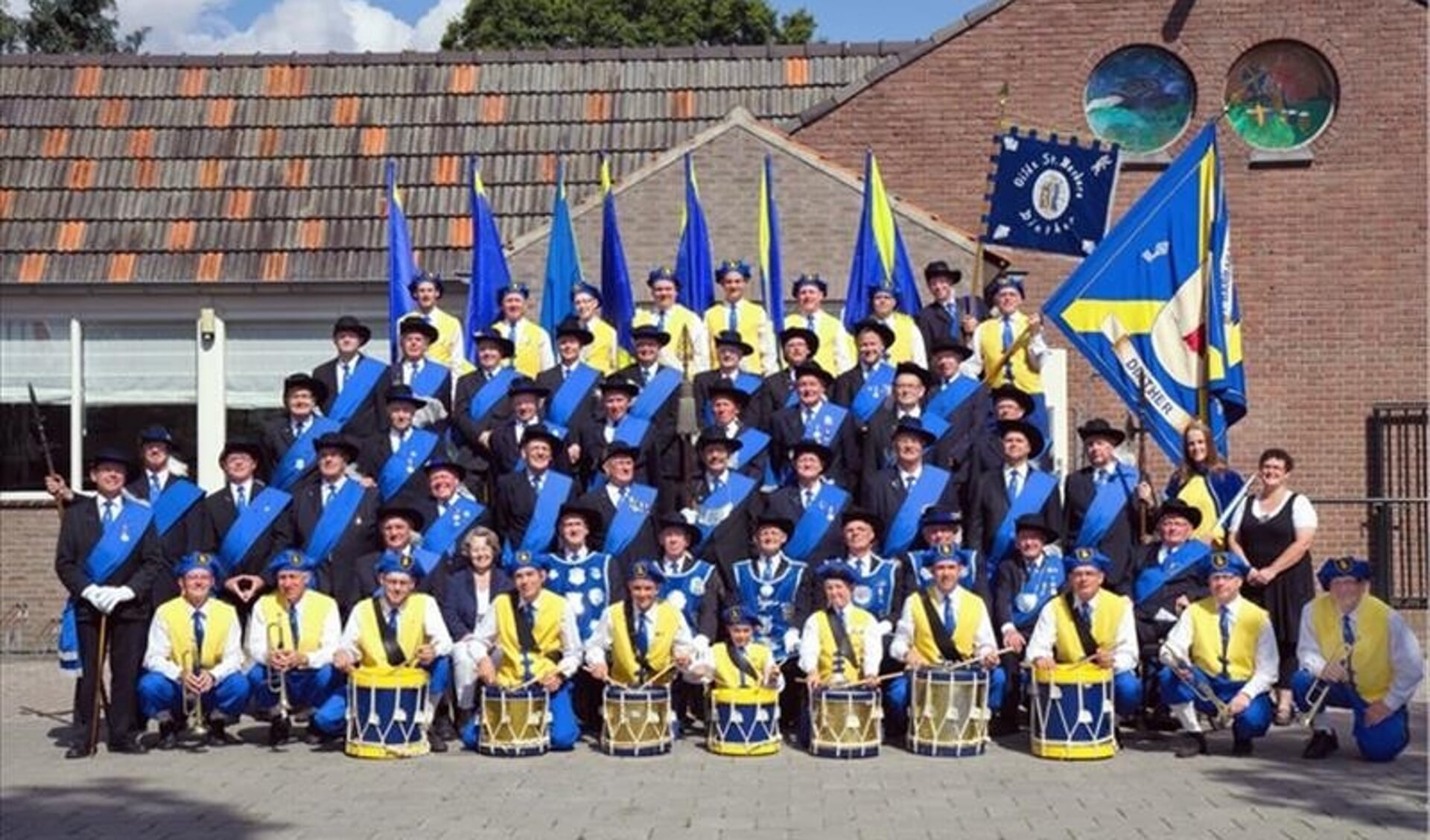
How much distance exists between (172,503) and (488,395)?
2274 millimetres

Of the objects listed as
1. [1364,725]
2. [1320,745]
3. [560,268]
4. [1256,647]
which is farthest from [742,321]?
[1364,725]

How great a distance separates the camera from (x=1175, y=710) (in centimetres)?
1109

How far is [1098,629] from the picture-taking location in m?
11.0

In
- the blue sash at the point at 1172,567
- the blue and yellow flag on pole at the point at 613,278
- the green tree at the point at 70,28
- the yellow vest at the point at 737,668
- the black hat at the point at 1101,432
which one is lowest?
the yellow vest at the point at 737,668

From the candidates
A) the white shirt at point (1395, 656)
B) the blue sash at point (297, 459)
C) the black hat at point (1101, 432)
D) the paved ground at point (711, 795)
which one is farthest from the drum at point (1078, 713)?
the blue sash at point (297, 459)

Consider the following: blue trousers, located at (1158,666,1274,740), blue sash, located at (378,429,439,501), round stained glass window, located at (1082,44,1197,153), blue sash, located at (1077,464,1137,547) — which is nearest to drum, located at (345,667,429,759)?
blue sash, located at (378,429,439,501)

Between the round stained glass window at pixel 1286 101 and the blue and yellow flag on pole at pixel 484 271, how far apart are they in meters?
7.59

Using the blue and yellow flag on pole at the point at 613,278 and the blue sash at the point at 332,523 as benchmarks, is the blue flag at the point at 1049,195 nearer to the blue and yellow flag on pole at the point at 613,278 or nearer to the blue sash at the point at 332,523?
the blue and yellow flag on pole at the point at 613,278

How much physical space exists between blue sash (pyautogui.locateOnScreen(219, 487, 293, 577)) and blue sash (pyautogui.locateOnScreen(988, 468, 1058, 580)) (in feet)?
14.5

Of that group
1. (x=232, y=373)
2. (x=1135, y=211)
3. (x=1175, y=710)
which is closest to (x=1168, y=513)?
(x=1175, y=710)

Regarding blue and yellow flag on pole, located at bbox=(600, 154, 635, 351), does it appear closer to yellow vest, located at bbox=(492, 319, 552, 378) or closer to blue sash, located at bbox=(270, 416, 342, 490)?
yellow vest, located at bbox=(492, 319, 552, 378)

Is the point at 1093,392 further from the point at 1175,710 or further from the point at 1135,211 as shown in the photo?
the point at 1175,710

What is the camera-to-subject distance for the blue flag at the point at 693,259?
1541 cm

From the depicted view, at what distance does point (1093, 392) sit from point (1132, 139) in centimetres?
252
